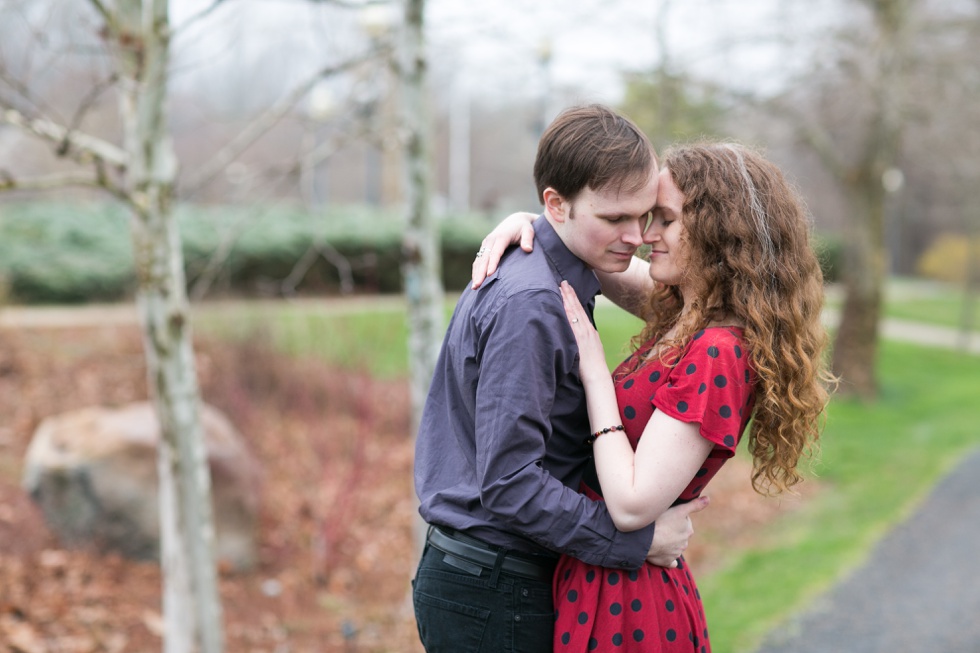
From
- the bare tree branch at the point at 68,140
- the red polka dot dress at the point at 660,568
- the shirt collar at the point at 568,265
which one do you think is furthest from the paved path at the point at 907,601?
the bare tree branch at the point at 68,140

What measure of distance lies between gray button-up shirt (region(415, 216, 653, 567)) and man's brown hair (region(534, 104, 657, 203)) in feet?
0.62

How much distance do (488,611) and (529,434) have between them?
1.57 feet

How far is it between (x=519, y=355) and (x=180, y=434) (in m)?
2.50

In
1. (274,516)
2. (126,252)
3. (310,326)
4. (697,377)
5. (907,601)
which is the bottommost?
(274,516)

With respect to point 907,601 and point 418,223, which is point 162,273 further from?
point 907,601

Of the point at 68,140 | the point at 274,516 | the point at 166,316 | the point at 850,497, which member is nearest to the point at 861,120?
the point at 850,497

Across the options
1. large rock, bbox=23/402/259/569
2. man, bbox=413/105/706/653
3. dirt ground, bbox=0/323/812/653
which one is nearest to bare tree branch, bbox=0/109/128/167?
man, bbox=413/105/706/653

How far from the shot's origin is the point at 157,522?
6.75 metres

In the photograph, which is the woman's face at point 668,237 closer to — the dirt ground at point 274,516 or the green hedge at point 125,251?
the dirt ground at point 274,516

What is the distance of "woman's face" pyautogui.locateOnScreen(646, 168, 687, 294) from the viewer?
2219mm

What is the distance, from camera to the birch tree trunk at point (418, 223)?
14.8 feet

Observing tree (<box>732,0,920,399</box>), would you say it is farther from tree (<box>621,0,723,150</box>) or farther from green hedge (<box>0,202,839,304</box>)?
green hedge (<box>0,202,839,304</box>)

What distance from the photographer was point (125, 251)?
14.3 m

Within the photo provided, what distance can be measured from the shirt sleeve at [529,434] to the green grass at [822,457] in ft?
2.10
